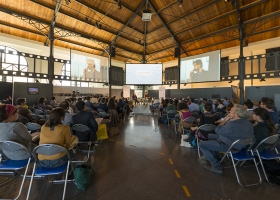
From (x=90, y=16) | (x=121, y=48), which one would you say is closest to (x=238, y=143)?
(x=90, y=16)

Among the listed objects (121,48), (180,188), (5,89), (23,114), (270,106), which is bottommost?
(180,188)

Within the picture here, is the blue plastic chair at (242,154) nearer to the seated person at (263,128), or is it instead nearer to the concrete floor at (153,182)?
the seated person at (263,128)

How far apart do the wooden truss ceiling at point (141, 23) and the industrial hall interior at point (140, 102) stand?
0.09 meters

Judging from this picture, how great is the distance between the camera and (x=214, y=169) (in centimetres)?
261

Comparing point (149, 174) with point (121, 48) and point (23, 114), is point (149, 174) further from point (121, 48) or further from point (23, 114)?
point (121, 48)

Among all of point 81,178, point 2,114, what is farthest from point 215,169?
point 2,114

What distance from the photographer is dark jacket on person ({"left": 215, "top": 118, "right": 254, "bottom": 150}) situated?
7.29 ft

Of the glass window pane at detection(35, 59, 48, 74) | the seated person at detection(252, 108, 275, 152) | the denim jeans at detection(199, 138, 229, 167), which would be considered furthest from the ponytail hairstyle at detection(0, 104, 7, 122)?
the glass window pane at detection(35, 59, 48, 74)

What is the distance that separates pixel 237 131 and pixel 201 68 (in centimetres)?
1147

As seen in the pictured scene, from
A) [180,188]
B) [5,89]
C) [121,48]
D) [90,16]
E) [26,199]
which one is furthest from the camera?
[121,48]

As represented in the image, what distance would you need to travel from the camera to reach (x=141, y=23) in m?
12.8

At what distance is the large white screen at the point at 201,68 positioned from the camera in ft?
37.6

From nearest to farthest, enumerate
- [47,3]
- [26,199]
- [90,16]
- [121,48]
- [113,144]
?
[26,199] < [113,144] < [47,3] < [90,16] < [121,48]

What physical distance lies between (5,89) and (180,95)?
613 inches
